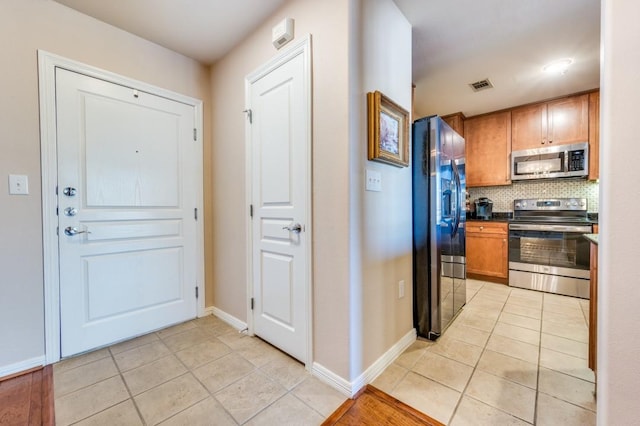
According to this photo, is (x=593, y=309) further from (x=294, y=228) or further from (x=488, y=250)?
(x=488, y=250)

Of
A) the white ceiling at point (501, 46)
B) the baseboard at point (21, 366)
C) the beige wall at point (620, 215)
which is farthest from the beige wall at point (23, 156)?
the beige wall at point (620, 215)

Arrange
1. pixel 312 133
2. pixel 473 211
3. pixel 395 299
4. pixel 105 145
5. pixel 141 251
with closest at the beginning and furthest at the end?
pixel 312 133 < pixel 395 299 < pixel 105 145 < pixel 141 251 < pixel 473 211

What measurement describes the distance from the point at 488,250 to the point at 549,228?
0.73 metres

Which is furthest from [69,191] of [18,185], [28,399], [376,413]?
[376,413]

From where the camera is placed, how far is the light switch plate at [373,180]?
1.58m

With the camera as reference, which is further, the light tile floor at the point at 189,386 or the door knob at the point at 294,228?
the door knob at the point at 294,228

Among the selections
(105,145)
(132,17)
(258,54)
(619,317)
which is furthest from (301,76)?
(619,317)

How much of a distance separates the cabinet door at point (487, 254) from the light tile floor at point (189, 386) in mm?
3129

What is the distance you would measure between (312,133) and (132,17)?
1655mm

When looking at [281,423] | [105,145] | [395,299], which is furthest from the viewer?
[105,145]

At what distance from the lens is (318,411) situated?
53.4 inches

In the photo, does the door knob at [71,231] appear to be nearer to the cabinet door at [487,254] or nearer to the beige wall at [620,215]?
the beige wall at [620,215]

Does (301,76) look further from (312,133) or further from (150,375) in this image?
(150,375)

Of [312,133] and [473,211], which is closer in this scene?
[312,133]
